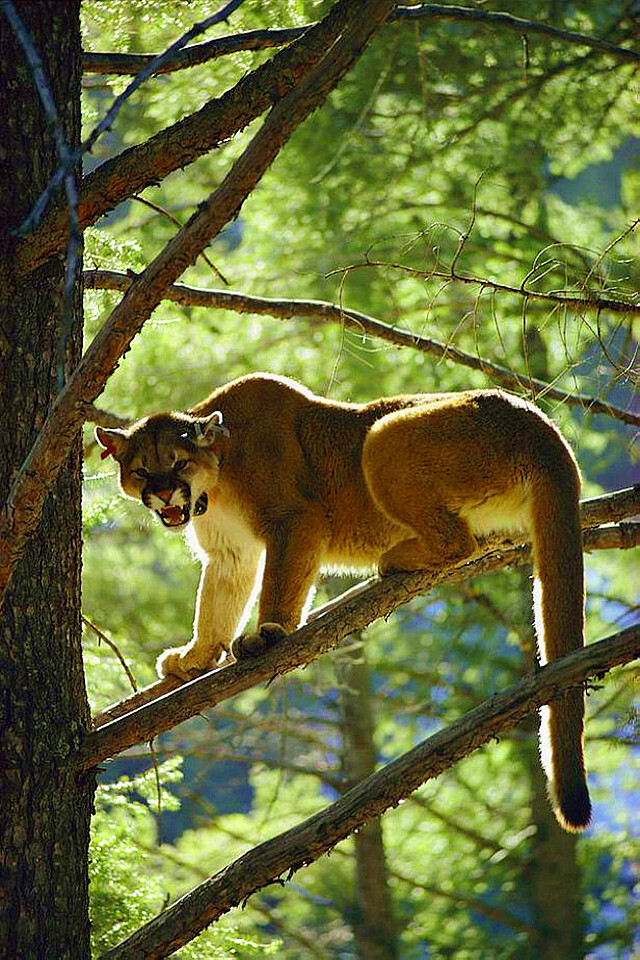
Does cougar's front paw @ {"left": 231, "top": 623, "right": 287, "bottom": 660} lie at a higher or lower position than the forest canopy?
lower

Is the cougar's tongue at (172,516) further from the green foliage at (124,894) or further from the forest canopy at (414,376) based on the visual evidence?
the forest canopy at (414,376)

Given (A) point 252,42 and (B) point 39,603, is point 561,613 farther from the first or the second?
(A) point 252,42

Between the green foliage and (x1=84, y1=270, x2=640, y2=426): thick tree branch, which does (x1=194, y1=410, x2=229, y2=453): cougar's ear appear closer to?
(x1=84, y1=270, x2=640, y2=426): thick tree branch

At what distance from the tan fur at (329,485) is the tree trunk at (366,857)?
456cm

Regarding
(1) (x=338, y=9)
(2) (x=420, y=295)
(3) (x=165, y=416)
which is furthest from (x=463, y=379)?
(1) (x=338, y=9)

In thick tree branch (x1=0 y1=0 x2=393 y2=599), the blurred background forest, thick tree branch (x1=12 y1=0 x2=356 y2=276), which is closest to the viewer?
thick tree branch (x1=0 y1=0 x2=393 y2=599)

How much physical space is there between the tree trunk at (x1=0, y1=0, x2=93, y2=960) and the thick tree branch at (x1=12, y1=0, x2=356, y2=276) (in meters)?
0.41

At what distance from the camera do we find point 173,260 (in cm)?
305

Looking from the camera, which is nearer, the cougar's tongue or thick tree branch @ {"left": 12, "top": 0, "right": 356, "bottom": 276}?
thick tree branch @ {"left": 12, "top": 0, "right": 356, "bottom": 276}

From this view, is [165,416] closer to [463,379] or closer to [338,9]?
[338,9]

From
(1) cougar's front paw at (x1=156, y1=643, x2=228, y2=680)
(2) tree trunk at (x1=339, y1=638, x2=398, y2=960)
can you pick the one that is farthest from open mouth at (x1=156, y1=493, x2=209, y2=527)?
(2) tree trunk at (x1=339, y1=638, x2=398, y2=960)

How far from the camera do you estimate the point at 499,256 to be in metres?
8.78

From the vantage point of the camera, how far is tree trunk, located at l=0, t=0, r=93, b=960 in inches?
142

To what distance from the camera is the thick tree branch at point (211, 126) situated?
3.51 metres
